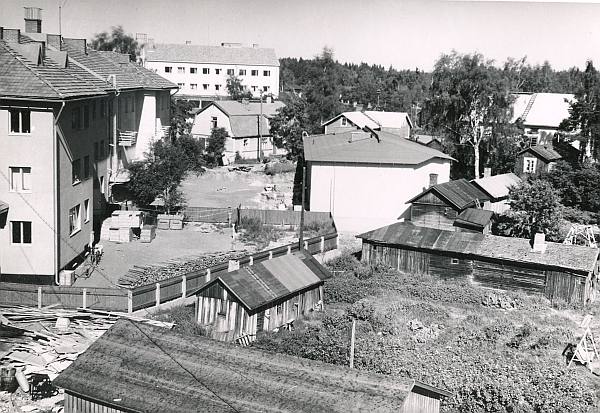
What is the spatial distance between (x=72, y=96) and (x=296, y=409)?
1637 centimetres

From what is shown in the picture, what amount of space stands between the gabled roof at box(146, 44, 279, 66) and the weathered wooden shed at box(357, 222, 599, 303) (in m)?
62.1

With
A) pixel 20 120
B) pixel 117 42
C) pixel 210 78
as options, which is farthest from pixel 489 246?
pixel 210 78

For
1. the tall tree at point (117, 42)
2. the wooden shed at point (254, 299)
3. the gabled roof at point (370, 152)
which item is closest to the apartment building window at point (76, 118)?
the wooden shed at point (254, 299)

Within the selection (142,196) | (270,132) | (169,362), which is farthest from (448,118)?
(169,362)

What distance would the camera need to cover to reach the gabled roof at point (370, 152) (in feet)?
129

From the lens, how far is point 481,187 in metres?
41.6

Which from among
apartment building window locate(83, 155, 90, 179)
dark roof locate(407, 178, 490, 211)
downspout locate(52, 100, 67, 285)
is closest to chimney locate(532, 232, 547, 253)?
dark roof locate(407, 178, 490, 211)

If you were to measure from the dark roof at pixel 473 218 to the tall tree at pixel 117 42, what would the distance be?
1845 inches

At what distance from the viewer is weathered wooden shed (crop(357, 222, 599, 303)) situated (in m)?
28.7

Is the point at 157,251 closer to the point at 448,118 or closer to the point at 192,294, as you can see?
the point at 192,294

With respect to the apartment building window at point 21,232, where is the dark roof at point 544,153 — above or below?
above

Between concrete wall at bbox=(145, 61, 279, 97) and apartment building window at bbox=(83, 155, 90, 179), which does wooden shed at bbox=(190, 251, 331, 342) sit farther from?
concrete wall at bbox=(145, 61, 279, 97)

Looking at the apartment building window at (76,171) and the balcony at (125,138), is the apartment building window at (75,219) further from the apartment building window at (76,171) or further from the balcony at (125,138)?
the balcony at (125,138)

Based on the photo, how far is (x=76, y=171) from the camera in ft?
93.7
